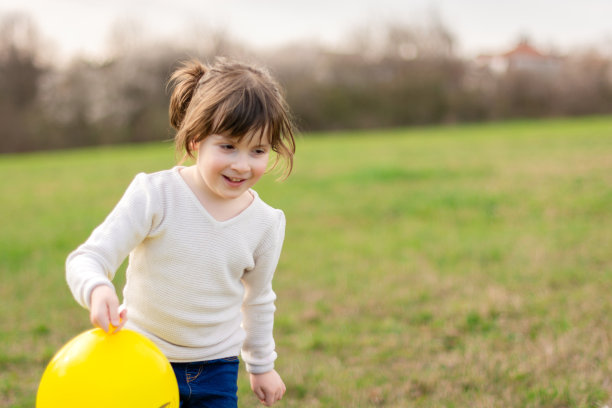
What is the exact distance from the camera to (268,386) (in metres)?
2.07

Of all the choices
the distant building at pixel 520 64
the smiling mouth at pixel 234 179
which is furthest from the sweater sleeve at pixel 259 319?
the distant building at pixel 520 64

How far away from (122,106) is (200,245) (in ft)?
99.0

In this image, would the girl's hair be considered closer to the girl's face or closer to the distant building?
the girl's face

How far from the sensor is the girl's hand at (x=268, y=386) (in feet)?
6.81

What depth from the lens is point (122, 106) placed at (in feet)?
99.3

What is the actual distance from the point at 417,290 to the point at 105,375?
300cm

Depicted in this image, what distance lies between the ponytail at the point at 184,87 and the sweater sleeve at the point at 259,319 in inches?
18.5

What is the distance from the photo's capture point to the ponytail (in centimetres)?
192

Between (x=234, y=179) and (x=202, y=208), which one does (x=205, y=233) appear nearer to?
(x=202, y=208)

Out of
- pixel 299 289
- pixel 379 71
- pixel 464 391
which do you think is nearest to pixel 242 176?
pixel 464 391

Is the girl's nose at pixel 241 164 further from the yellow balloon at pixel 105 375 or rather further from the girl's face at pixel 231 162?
the yellow balloon at pixel 105 375

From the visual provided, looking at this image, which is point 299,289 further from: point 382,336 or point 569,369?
point 569,369

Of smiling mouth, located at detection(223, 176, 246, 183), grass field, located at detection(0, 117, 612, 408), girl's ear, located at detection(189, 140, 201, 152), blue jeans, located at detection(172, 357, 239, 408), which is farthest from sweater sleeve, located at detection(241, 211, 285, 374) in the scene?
grass field, located at detection(0, 117, 612, 408)

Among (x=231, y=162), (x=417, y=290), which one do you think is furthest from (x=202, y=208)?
(x=417, y=290)
